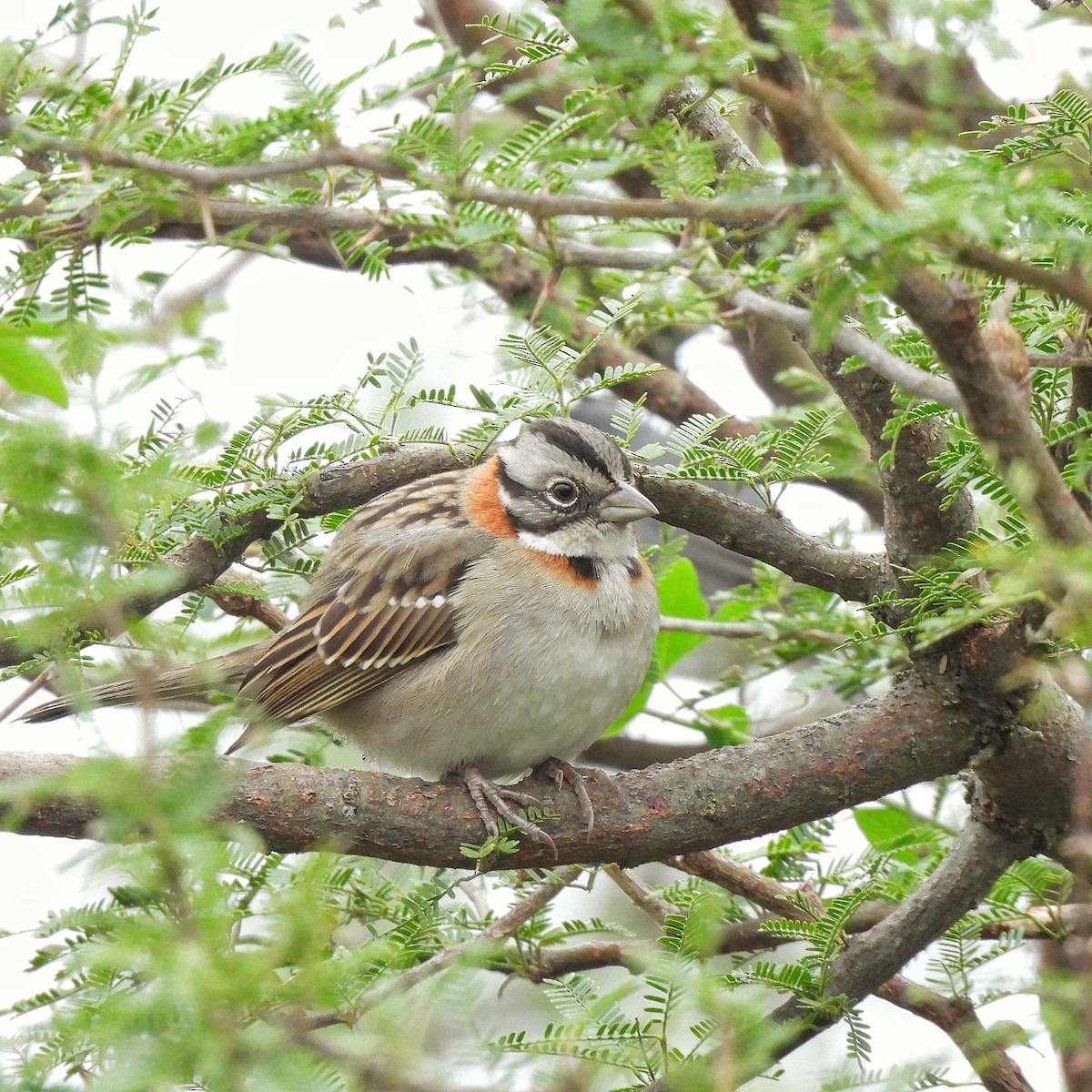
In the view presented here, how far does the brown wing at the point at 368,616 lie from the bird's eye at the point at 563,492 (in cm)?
27

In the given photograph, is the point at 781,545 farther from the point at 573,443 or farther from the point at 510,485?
the point at 510,485

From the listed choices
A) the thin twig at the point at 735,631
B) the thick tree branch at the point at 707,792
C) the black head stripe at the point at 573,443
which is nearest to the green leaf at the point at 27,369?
the thick tree branch at the point at 707,792

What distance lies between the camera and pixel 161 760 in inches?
71.2

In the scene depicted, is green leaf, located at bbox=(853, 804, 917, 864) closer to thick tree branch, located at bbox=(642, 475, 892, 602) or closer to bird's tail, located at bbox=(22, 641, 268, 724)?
thick tree branch, located at bbox=(642, 475, 892, 602)

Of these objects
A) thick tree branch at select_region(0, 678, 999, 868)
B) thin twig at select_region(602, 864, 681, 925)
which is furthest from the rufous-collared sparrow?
thick tree branch at select_region(0, 678, 999, 868)

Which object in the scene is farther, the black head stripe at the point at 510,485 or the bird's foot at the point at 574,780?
the black head stripe at the point at 510,485

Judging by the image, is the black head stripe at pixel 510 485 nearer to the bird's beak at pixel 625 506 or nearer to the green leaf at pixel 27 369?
the bird's beak at pixel 625 506

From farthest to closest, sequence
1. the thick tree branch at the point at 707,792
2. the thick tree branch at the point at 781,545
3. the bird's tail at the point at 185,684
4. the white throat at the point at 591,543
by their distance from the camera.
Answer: the white throat at the point at 591,543, the thick tree branch at the point at 781,545, the bird's tail at the point at 185,684, the thick tree branch at the point at 707,792

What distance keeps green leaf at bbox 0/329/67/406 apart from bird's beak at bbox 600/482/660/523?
209 cm

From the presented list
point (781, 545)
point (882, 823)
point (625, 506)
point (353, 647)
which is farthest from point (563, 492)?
point (882, 823)

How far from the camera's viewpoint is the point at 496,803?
3545mm

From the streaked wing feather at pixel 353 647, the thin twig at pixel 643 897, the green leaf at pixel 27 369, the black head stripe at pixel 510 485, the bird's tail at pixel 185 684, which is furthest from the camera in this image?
the black head stripe at pixel 510 485

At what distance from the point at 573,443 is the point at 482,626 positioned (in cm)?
65

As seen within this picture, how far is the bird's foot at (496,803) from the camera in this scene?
325 cm
